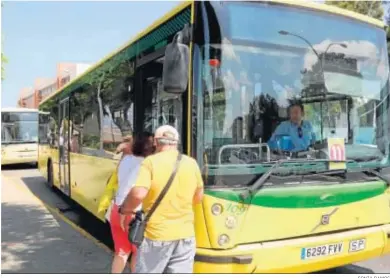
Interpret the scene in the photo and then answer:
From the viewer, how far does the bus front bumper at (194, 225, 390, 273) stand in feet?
12.8

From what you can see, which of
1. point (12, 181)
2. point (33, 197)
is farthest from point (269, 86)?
point (12, 181)

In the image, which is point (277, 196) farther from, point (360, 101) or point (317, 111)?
point (360, 101)

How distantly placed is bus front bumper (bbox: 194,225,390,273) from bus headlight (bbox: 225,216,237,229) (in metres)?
0.21

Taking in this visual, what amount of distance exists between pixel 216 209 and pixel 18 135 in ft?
58.9

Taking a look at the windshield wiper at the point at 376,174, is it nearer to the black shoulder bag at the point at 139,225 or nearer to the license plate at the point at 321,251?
the license plate at the point at 321,251

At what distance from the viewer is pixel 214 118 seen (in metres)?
4.09

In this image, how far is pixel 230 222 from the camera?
3.97 m

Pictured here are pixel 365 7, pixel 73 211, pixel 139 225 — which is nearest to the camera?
pixel 139 225

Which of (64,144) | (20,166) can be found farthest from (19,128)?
(64,144)

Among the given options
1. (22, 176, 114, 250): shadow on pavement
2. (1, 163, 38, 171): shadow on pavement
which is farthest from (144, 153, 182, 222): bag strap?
(1, 163, 38, 171): shadow on pavement

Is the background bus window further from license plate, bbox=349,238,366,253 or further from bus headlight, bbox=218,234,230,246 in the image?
license plate, bbox=349,238,366,253

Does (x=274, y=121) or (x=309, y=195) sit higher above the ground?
(x=274, y=121)

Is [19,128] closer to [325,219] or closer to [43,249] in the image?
[43,249]

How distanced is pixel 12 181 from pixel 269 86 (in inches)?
551
